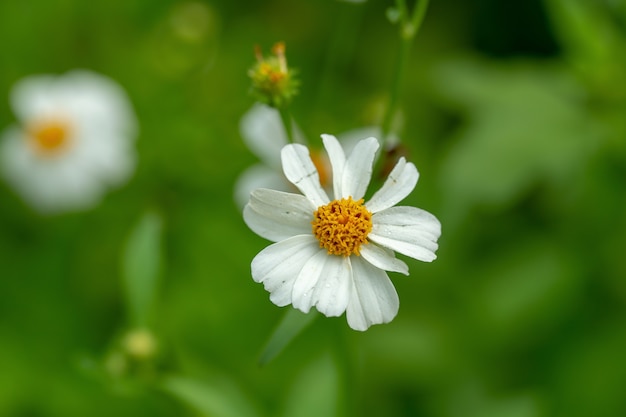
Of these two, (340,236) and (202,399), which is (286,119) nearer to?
(340,236)

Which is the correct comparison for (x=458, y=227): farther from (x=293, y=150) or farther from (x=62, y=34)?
(x=62, y=34)

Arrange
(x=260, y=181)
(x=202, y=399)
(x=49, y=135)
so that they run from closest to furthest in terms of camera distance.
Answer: (x=202, y=399)
(x=260, y=181)
(x=49, y=135)

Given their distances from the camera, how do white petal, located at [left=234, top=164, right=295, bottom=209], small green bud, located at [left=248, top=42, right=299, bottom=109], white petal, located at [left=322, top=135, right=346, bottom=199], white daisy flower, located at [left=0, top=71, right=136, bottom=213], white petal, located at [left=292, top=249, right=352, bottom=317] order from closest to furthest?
1. white petal, located at [left=292, top=249, right=352, bottom=317]
2. white petal, located at [left=322, top=135, right=346, bottom=199]
3. small green bud, located at [left=248, top=42, right=299, bottom=109]
4. white petal, located at [left=234, top=164, right=295, bottom=209]
5. white daisy flower, located at [left=0, top=71, right=136, bottom=213]

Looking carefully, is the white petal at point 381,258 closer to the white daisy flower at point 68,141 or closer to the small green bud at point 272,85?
the small green bud at point 272,85

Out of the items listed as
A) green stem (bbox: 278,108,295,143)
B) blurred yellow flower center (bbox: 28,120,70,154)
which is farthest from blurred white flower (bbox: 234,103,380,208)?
blurred yellow flower center (bbox: 28,120,70,154)

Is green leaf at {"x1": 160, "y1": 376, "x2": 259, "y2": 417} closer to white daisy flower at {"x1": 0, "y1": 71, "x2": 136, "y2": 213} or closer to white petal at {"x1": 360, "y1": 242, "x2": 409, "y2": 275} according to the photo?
white petal at {"x1": 360, "y1": 242, "x2": 409, "y2": 275}

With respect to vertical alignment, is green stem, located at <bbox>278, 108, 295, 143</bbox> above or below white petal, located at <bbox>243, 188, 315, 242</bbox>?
above

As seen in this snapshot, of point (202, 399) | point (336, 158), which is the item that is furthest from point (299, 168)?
point (202, 399)
